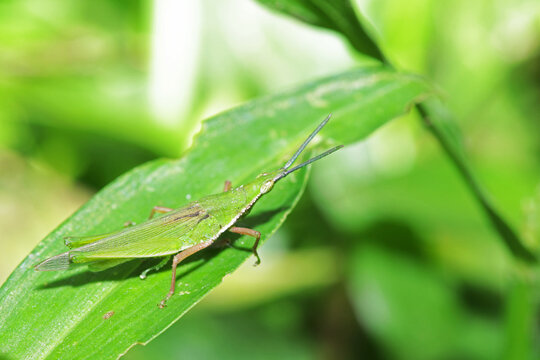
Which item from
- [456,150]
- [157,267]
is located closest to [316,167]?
[456,150]

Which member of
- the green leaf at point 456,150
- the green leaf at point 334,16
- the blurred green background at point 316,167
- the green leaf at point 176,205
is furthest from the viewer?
the blurred green background at point 316,167

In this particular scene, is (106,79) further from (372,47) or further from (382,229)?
(372,47)

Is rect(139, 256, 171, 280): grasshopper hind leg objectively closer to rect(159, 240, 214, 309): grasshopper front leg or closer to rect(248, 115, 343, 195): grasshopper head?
rect(159, 240, 214, 309): grasshopper front leg

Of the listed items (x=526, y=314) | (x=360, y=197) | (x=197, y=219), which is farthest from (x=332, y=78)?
(x=360, y=197)

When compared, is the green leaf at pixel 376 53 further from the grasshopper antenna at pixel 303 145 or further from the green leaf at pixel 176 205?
the grasshopper antenna at pixel 303 145

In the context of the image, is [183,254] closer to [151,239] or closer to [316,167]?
[151,239]

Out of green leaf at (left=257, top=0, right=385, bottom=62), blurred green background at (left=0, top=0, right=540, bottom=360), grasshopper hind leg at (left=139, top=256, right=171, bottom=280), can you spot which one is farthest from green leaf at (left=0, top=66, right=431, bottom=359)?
blurred green background at (left=0, top=0, right=540, bottom=360)

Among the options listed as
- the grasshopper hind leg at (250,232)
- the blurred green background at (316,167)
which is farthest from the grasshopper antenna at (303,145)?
the blurred green background at (316,167)
